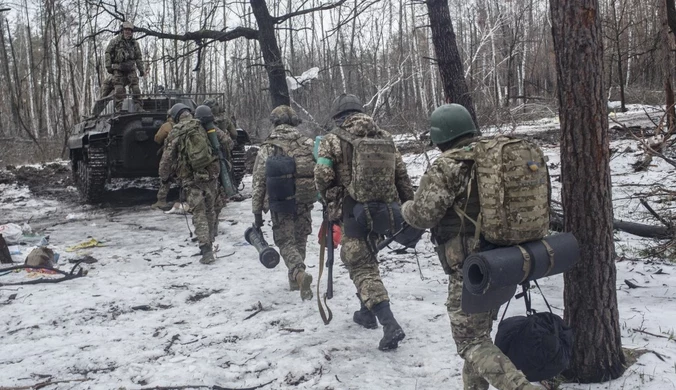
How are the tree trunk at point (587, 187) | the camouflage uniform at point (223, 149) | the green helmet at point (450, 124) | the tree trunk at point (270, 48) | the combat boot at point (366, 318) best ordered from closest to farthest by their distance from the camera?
the green helmet at point (450, 124)
the tree trunk at point (587, 187)
the combat boot at point (366, 318)
the camouflage uniform at point (223, 149)
the tree trunk at point (270, 48)

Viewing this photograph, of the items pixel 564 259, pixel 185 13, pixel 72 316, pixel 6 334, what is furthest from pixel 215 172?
pixel 185 13

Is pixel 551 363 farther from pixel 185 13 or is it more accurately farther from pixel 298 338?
pixel 185 13

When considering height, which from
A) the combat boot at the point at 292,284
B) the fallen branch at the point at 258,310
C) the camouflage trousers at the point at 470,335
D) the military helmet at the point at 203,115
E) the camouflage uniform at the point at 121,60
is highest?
the camouflage uniform at the point at 121,60

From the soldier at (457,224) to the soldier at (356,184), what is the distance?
3.52 ft

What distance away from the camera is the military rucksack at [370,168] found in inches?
171

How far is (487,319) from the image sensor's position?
3182 millimetres

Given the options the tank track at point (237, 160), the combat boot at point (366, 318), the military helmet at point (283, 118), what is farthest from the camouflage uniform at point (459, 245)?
the tank track at point (237, 160)

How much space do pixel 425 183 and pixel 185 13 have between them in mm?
31246

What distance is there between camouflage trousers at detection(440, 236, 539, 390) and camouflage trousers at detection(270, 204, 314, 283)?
2.53 meters

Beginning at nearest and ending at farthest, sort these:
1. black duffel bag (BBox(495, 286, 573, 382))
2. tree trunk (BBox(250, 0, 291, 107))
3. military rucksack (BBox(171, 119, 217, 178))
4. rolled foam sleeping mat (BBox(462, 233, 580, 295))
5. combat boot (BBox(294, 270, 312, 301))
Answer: rolled foam sleeping mat (BBox(462, 233, 580, 295)), black duffel bag (BBox(495, 286, 573, 382)), combat boot (BBox(294, 270, 312, 301)), military rucksack (BBox(171, 119, 217, 178)), tree trunk (BBox(250, 0, 291, 107))

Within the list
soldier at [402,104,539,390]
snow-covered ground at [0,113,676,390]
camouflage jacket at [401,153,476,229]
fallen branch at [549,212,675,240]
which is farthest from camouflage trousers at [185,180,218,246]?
camouflage jacket at [401,153,476,229]

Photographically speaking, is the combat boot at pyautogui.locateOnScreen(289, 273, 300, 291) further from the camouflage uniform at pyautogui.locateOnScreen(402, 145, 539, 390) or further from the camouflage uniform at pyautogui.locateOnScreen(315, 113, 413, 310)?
the camouflage uniform at pyautogui.locateOnScreen(402, 145, 539, 390)

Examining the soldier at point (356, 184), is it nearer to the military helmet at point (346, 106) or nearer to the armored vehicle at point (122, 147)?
the military helmet at point (346, 106)

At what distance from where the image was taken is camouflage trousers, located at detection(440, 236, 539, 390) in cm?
297
